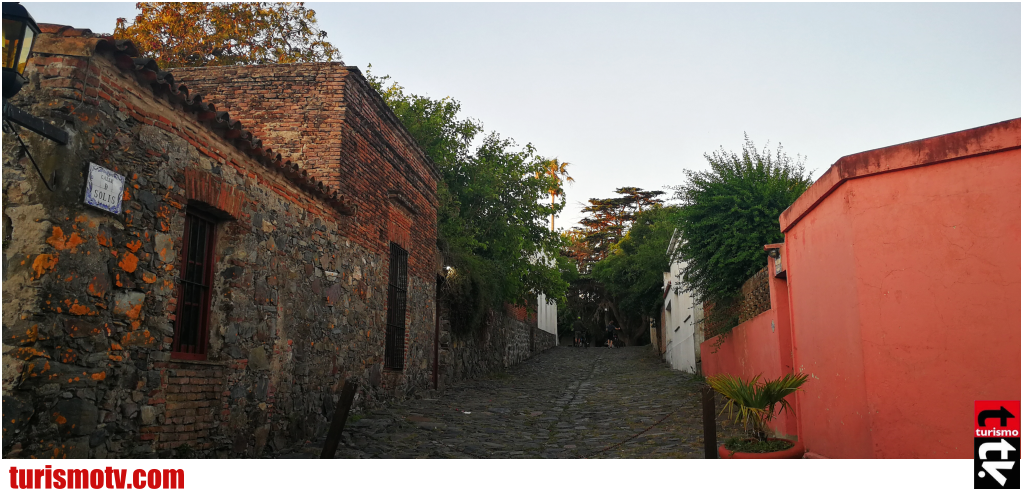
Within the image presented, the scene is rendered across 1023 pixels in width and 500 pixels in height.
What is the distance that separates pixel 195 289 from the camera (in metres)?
6.72

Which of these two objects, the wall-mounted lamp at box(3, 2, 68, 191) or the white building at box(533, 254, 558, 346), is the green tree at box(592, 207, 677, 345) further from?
the wall-mounted lamp at box(3, 2, 68, 191)

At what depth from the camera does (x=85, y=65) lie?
518cm

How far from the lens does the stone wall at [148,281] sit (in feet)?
15.7

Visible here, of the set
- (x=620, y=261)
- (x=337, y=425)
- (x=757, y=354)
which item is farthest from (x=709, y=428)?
(x=620, y=261)

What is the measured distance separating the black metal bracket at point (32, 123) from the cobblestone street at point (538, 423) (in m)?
4.23

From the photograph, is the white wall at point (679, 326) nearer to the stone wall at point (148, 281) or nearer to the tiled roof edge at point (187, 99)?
the stone wall at point (148, 281)

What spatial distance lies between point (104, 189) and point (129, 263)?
2.08 feet

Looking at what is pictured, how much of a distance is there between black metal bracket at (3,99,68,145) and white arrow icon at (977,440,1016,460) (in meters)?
7.20

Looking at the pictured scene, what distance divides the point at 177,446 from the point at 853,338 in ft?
20.2

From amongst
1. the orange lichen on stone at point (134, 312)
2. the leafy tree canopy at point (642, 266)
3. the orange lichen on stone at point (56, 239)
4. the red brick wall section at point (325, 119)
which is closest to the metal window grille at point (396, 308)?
the red brick wall section at point (325, 119)

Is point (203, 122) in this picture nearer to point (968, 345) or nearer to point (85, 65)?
point (85, 65)

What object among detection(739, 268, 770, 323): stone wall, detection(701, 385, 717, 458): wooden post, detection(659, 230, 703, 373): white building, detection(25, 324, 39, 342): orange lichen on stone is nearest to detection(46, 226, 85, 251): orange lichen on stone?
detection(25, 324, 39, 342): orange lichen on stone

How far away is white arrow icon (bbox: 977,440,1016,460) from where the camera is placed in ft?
17.0
